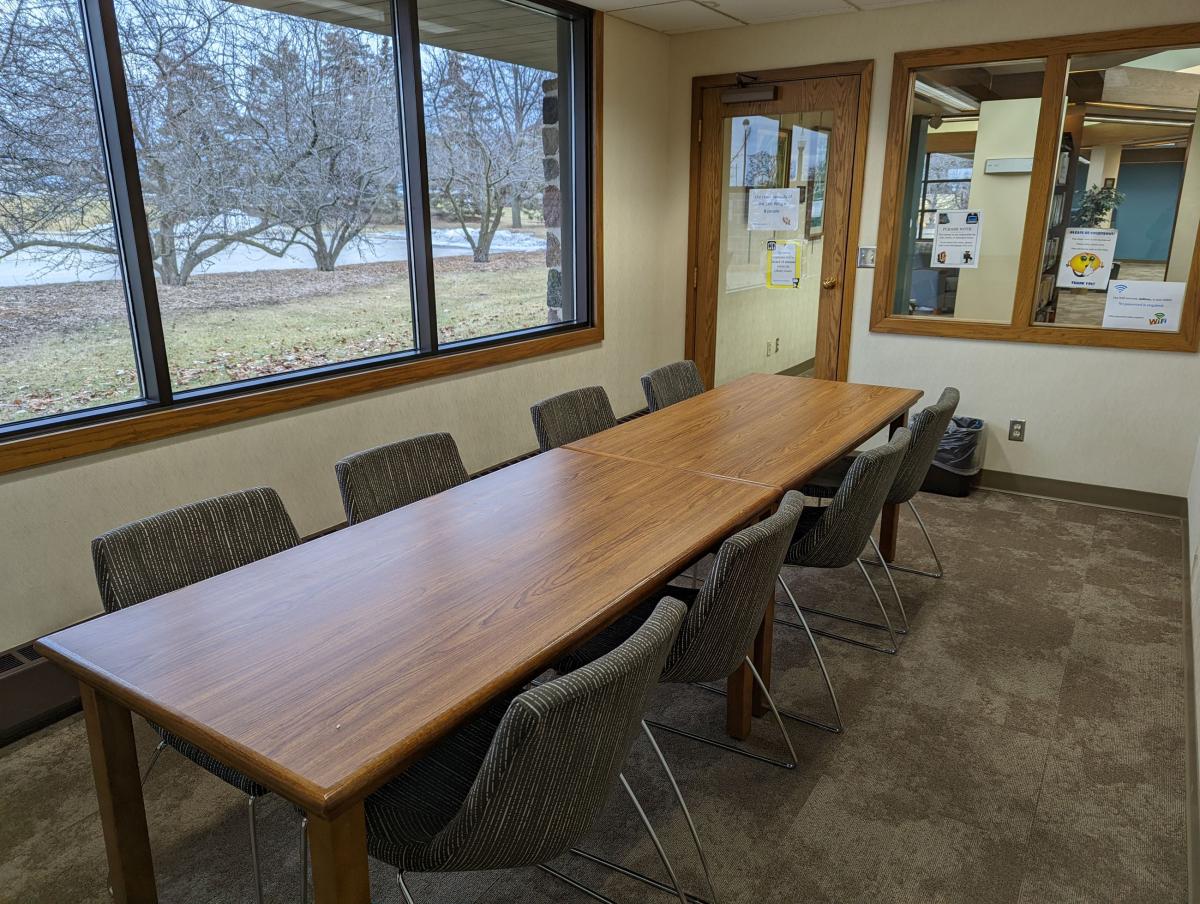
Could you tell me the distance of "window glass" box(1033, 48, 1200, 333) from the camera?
401 cm

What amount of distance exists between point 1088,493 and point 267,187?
14.3ft

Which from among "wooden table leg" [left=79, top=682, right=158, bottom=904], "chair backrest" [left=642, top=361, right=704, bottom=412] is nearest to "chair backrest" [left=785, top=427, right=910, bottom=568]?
"chair backrest" [left=642, top=361, right=704, bottom=412]

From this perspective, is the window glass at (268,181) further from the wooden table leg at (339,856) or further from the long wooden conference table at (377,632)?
the wooden table leg at (339,856)

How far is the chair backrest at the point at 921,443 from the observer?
2.94 metres

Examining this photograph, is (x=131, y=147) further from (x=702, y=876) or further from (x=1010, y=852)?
(x=1010, y=852)

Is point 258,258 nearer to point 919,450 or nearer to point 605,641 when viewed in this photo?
point 605,641

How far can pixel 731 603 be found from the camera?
1.86 metres

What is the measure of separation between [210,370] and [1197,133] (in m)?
4.60

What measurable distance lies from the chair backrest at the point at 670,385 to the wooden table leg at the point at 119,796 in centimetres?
236

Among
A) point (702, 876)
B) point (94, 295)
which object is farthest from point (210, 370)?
point (702, 876)

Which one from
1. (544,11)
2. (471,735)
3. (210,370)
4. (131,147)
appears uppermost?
(544,11)

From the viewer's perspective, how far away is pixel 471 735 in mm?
1771

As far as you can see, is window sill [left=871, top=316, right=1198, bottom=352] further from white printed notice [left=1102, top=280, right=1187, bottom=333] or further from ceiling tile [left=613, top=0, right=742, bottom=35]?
ceiling tile [left=613, top=0, right=742, bottom=35]

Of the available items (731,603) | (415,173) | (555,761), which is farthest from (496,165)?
(555,761)
